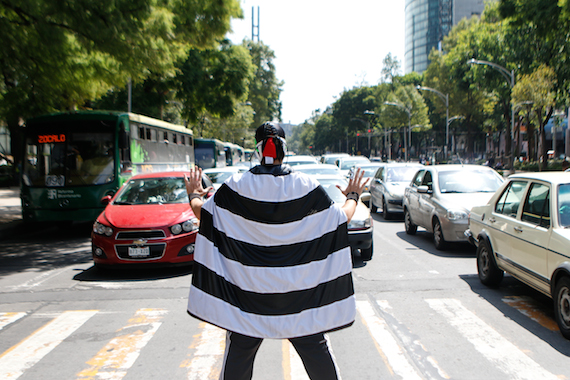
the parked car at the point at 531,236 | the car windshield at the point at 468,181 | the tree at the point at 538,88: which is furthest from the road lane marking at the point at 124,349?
the tree at the point at 538,88

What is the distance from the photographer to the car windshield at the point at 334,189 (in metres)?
10.2

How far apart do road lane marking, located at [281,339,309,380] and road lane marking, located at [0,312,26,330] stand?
3.00 m

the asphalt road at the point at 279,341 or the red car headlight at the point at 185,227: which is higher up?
the red car headlight at the point at 185,227

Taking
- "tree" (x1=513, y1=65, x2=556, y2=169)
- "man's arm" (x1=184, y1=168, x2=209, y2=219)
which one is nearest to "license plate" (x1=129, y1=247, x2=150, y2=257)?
"man's arm" (x1=184, y1=168, x2=209, y2=219)

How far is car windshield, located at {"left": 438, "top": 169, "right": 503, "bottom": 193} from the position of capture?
10.8 metres

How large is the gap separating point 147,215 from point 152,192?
1.17 metres

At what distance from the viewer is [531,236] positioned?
229 inches

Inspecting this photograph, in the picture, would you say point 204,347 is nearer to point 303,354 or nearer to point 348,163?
point 303,354

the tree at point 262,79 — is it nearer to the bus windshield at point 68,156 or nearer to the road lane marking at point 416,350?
the bus windshield at point 68,156

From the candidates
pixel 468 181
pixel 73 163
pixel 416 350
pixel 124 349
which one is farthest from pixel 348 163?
pixel 124 349

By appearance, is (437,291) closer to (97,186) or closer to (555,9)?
(97,186)

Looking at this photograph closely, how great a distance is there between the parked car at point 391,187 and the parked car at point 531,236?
7.55 meters

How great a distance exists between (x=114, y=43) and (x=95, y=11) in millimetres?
832

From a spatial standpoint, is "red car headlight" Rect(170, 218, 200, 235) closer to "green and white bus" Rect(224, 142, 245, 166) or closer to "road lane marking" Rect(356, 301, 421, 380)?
"road lane marking" Rect(356, 301, 421, 380)
